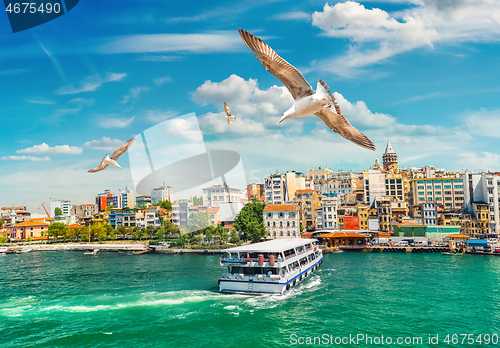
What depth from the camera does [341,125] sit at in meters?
2.84

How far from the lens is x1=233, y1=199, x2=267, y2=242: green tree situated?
31.4 m

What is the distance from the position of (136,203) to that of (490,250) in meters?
58.1

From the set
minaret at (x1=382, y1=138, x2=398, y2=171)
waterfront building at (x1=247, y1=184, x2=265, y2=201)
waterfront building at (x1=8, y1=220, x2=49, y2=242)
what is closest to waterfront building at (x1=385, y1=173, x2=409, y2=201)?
waterfront building at (x1=247, y1=184, x2=265, y2=201)

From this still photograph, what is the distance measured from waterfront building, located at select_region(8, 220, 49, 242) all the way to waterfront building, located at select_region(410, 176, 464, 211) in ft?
161

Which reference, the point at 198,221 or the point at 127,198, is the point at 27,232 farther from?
the point at 198,221

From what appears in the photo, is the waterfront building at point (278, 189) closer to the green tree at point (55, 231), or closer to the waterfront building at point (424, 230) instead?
the waterfront building at point (424, 230)

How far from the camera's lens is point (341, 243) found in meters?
32.3

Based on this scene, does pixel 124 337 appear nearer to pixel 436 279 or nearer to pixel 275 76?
pixel 275 76

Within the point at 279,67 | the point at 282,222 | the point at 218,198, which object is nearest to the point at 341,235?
the point at 282,222

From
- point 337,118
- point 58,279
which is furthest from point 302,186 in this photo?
point 337,118

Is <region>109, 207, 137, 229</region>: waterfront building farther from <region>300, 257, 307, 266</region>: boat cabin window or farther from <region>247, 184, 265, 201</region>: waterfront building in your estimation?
<region>300, 257, 307, 266</region>: boat cabin window

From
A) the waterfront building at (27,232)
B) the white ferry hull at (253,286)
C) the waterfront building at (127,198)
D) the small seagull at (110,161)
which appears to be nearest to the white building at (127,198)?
the waterfront building at (127,198)

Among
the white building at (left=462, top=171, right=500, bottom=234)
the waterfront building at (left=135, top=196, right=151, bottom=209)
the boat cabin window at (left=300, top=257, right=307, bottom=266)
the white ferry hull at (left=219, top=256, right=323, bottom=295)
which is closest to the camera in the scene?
the white ferry hull at (left=219, top=256, right=323, bottom=295)

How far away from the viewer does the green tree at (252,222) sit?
3138 centimetres
